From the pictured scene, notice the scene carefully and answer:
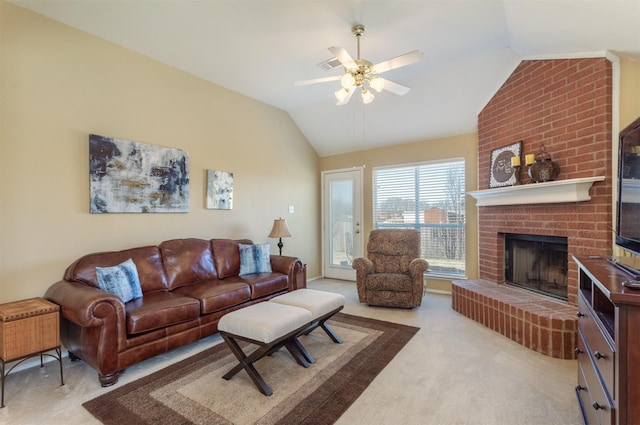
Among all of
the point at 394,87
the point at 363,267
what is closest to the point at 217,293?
the point at 363,267

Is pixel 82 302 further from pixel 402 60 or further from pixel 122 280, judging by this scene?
pixel 402 60

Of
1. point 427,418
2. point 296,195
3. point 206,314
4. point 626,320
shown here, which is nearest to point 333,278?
point 296,195

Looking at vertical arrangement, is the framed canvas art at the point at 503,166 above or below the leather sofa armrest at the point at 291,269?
above

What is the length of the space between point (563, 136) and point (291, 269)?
3196 millimetres

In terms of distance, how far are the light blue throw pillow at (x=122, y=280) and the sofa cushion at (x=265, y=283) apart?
3.47 ft

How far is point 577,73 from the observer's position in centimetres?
280

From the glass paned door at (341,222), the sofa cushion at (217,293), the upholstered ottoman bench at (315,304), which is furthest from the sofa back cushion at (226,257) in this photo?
the glass paned door at (341,222)

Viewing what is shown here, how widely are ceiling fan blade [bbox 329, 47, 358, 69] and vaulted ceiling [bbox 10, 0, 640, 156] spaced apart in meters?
0.48

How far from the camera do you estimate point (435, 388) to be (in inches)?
83.3

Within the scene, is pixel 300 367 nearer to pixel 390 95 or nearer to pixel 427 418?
pixel 427 418

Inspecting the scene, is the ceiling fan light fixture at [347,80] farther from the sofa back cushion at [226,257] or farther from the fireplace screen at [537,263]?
the fireplace screen at [537,263]

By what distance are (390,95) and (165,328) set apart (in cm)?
391

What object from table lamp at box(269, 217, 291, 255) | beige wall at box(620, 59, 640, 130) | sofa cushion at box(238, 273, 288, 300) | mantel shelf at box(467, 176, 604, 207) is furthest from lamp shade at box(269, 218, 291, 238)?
beige wall at box(620, 59, 640, 130)

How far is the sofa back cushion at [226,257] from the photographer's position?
12.0 ft
